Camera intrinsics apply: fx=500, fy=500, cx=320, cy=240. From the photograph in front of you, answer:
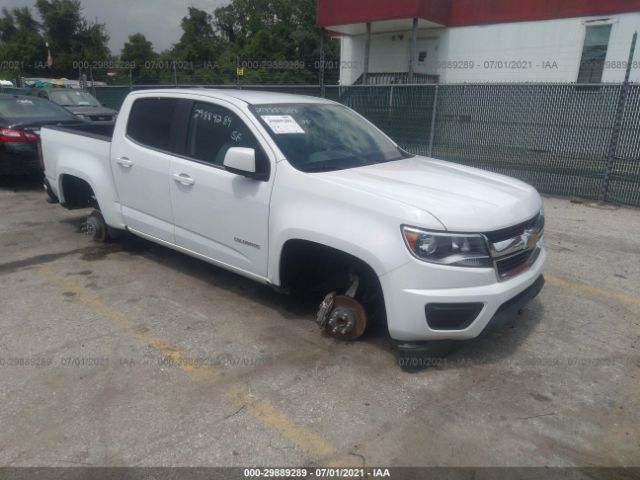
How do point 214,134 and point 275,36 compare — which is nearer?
point 214,134

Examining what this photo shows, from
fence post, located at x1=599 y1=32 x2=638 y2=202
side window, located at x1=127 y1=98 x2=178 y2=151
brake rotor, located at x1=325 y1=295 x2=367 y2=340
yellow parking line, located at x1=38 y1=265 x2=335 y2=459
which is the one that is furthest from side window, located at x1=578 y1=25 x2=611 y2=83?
yellow parking line, located at x1=38 y1=265 x2=335 y2=459

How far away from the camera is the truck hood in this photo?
121 inches

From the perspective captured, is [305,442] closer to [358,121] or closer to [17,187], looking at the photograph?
[358,121]

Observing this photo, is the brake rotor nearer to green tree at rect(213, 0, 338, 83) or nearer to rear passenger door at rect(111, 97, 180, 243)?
rear passenger door at rect(111, 97, 180, 243)

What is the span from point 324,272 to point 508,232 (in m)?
1.43

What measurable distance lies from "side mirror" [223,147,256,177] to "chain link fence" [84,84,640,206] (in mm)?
6836

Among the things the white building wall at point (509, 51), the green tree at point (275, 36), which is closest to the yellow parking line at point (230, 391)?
the white building wall at point (509, 51)

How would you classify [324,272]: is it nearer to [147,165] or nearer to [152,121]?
[147,165]

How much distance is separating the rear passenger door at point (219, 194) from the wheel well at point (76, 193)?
2018mm

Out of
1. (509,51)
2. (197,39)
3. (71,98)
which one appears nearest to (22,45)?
(197,39)

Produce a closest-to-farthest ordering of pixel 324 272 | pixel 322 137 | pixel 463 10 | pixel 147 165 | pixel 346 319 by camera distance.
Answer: pixel 346 319 < pixel 324 272 < pixel 322 137 < pixel 147 165 < pixel 463 10

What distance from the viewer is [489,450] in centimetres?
263

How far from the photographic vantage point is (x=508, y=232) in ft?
10.6

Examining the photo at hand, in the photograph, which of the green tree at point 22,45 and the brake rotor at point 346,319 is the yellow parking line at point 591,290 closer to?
the brake rotor at point 346,319
